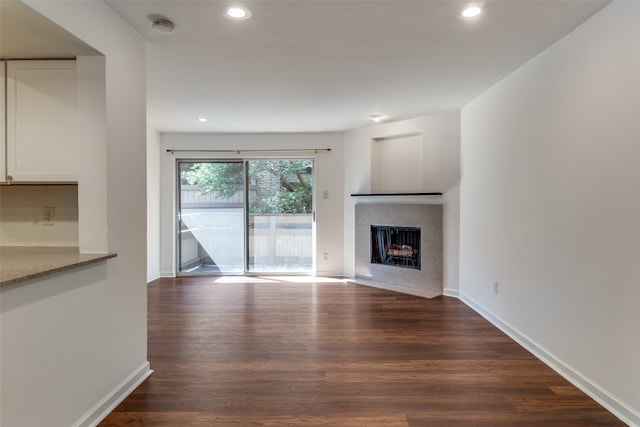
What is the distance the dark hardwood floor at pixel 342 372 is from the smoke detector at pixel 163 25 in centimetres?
231

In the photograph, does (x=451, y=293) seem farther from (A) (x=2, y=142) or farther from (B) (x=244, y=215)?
(A) (x=2, y=142)

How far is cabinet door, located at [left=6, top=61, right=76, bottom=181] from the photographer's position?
1.86 m

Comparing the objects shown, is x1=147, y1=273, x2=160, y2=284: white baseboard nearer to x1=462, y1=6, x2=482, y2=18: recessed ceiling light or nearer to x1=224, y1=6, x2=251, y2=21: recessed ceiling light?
x1=224, y1=6, x2=251, y2=21: recessed ceiling light

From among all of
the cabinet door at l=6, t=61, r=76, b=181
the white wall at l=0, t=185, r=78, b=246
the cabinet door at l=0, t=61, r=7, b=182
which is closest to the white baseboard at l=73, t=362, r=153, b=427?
the white wall at l=0, t=185, r=78, b=246

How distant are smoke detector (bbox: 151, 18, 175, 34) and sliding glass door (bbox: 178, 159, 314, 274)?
3.14m

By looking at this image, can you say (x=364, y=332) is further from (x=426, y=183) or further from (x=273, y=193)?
(x=273, y=193)

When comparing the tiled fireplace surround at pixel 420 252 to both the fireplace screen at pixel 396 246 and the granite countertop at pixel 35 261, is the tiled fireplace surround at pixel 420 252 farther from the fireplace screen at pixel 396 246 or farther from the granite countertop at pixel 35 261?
the granite countertop at pixel 35 261

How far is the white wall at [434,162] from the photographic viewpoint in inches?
157

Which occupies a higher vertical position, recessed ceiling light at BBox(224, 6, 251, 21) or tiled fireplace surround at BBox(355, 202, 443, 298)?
recessed ceiling light at BBox(224, 6, 251, 21)

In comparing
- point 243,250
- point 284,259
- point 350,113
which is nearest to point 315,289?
point 284,259

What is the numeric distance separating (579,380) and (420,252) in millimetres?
2406

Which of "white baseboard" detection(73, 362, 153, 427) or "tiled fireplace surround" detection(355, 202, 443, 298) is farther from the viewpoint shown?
"tiled fireplace surround" detection(355, 202, 443, 298)

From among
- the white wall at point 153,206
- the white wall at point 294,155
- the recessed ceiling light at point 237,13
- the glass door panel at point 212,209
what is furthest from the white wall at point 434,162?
the white wall at point 153,206

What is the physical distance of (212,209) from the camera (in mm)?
5207
